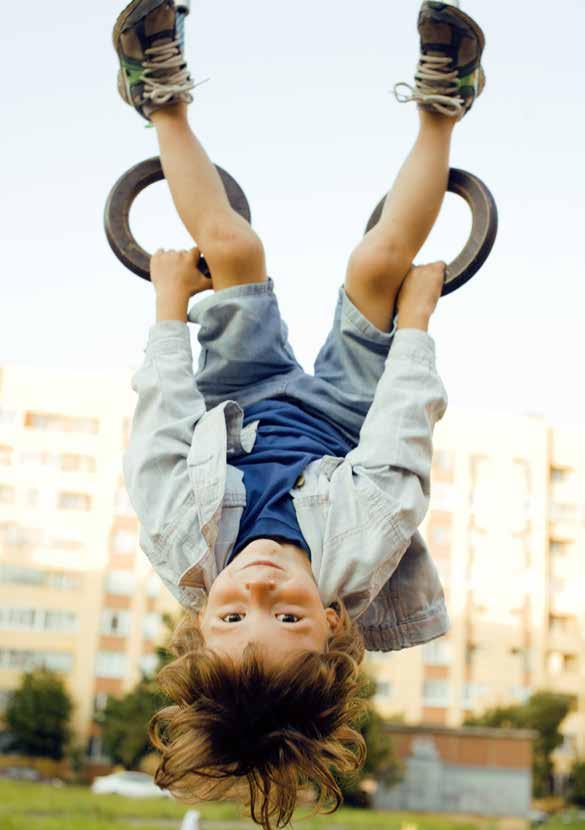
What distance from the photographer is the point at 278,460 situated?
3443 millimetres

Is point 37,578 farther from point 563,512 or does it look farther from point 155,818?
point 155,818

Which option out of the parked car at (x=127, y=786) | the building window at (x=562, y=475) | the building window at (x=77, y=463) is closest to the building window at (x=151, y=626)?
the building window at (x=77, y=463)

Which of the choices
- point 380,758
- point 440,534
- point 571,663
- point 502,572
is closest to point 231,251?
point 380,758

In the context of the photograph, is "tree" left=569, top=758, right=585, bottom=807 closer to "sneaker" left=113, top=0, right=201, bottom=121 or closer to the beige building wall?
the beige building wall

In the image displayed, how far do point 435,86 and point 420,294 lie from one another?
0.68 meters

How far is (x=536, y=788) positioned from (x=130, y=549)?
54.4ft

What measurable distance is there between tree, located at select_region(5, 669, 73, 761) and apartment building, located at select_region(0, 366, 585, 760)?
1746 mm

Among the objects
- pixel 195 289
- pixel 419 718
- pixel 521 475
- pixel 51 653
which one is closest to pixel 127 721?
pixel 51 653

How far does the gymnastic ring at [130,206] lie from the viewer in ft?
12.6

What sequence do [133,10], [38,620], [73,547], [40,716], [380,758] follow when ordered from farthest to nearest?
[73,547]
[38,620]
[40,716]
[380,758]
[133,10]

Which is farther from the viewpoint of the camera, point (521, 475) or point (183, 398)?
point (521, 475)

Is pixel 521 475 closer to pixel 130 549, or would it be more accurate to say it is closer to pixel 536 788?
pixel 536 788

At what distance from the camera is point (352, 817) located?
2161 cm

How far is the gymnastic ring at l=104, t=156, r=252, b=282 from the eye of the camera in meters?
3.83
